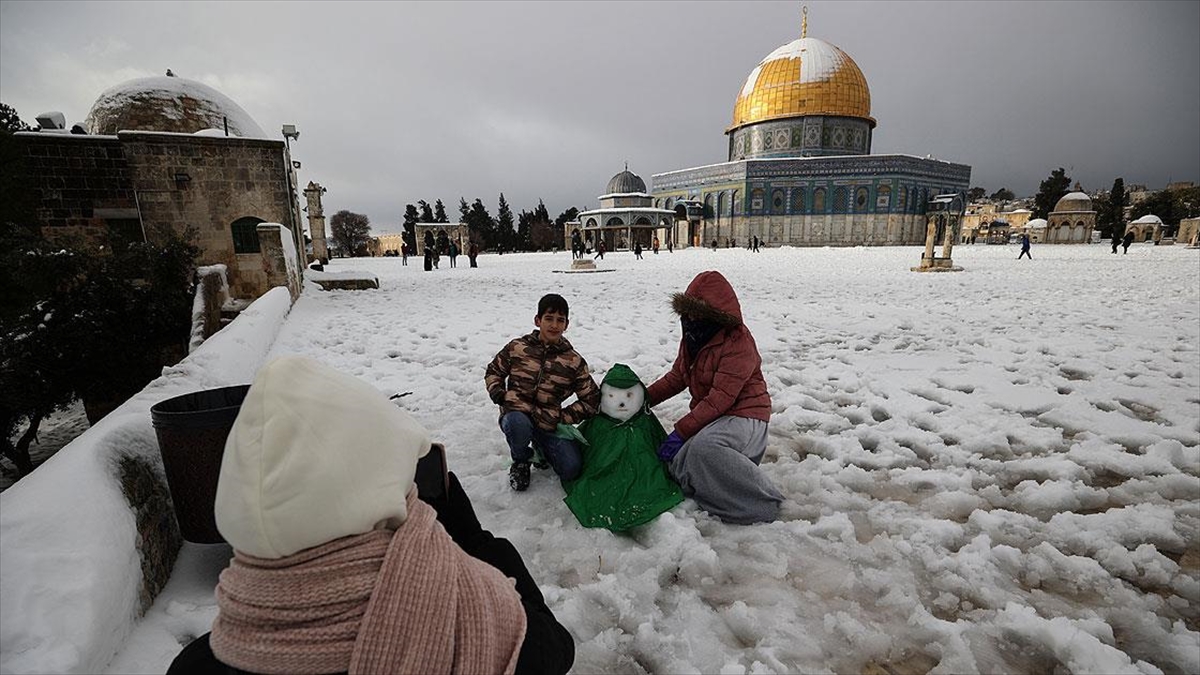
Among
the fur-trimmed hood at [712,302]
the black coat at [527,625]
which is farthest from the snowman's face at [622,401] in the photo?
the black coat at [527,625]

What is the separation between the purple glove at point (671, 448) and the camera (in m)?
2.96

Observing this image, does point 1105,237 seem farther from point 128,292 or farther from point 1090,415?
point 128,292

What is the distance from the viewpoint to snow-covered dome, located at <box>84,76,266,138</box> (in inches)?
625

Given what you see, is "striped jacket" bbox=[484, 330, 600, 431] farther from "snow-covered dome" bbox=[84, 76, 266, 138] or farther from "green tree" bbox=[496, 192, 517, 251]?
"green tree" bbox=[496, 192, 517, 251]

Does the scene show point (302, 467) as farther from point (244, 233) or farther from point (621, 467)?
point (244, 233)

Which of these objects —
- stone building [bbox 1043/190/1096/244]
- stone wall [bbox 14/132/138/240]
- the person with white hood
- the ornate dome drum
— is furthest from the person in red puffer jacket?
stone building [bbox 1043/190/1096/244]

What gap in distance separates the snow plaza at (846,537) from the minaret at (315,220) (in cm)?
3016

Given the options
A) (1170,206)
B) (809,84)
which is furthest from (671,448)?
(1170,206)

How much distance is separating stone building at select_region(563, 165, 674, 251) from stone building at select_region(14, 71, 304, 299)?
29983 mm

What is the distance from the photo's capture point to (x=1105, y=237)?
159 feet

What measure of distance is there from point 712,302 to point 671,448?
887mm

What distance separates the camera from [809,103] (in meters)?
43.0

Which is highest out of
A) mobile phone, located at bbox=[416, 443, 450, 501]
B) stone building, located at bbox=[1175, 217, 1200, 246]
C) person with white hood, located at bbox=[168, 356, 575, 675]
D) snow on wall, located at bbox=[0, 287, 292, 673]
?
stone building, located at bbox=[1175, 217, 1200, 246]

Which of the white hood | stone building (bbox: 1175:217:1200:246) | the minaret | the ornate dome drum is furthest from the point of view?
the ornate dome drum
